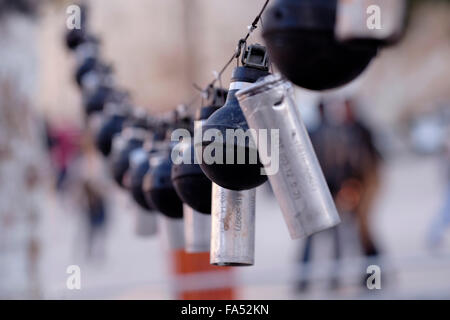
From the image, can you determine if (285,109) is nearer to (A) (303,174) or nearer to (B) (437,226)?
(A) (303,174)

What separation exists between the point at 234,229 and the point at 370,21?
643mm

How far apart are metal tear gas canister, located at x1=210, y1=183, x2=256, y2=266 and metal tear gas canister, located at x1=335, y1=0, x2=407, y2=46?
57cm

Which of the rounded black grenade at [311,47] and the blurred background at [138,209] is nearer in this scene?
the rounded black grenade at [311,47]

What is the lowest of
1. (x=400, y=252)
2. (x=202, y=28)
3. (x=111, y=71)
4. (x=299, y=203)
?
(x=400, y=252)

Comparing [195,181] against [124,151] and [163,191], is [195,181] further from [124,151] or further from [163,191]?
[124,151]

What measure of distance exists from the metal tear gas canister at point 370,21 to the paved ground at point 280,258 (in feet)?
10.9

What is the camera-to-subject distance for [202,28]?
15953 millimetres

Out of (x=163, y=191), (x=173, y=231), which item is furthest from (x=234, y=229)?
(x=173, y=231)

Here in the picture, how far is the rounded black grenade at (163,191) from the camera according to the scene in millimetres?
3000

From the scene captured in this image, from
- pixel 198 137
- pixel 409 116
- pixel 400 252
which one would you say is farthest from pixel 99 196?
pixel 409 116

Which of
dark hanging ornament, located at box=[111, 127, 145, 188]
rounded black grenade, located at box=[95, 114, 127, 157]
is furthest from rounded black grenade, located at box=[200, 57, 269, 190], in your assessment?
rounded black grenade, located at box=[95, 114, 127, 157]

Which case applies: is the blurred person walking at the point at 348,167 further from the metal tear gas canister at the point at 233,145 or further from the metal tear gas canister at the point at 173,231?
the metal tear gas canister at the point at 233,145

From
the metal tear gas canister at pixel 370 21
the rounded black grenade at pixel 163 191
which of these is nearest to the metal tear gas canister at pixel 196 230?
the rounded black grenade at pixel 163 191
